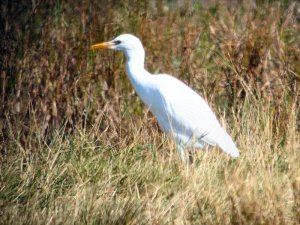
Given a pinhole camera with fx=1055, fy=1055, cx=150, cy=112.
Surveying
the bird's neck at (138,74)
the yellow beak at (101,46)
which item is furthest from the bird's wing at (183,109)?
the yellow beak at (101,46)

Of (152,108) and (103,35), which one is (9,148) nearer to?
(152,108)

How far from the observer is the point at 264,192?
5.76m

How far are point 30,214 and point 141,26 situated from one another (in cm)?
317

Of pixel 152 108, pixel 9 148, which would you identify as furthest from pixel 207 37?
pixel 9 148

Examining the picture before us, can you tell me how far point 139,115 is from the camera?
8281 mm

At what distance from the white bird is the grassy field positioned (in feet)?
0.48

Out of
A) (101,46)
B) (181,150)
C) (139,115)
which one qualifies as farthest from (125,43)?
(181,150)

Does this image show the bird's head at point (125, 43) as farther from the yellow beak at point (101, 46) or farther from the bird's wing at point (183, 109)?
the bird's wing at point (183, 109)

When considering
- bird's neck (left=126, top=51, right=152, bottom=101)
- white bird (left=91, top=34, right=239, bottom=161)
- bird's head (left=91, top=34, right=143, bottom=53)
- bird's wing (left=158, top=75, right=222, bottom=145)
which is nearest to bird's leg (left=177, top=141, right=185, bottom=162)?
white bird (left=91, top=34, right=239, bottom=161)

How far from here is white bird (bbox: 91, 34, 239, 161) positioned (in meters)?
7.14

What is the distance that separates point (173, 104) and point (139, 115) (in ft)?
3.10

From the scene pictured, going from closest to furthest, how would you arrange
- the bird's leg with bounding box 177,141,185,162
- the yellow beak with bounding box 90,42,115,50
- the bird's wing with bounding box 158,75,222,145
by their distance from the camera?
the bird's leg with bounding box 177,141,185,162
the bird's wing with bounding box 158,75,222,145
the yellow beak with bounding box 90,42,115,50

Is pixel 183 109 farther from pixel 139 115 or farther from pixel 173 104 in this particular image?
pixel 139 115

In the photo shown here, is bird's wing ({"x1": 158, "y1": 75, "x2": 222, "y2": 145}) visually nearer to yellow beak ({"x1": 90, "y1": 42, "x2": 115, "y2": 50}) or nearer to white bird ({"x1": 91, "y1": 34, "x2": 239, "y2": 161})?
white bird ({"x1": 91, "y1": 34, "x2": 239, "y2": 161})
